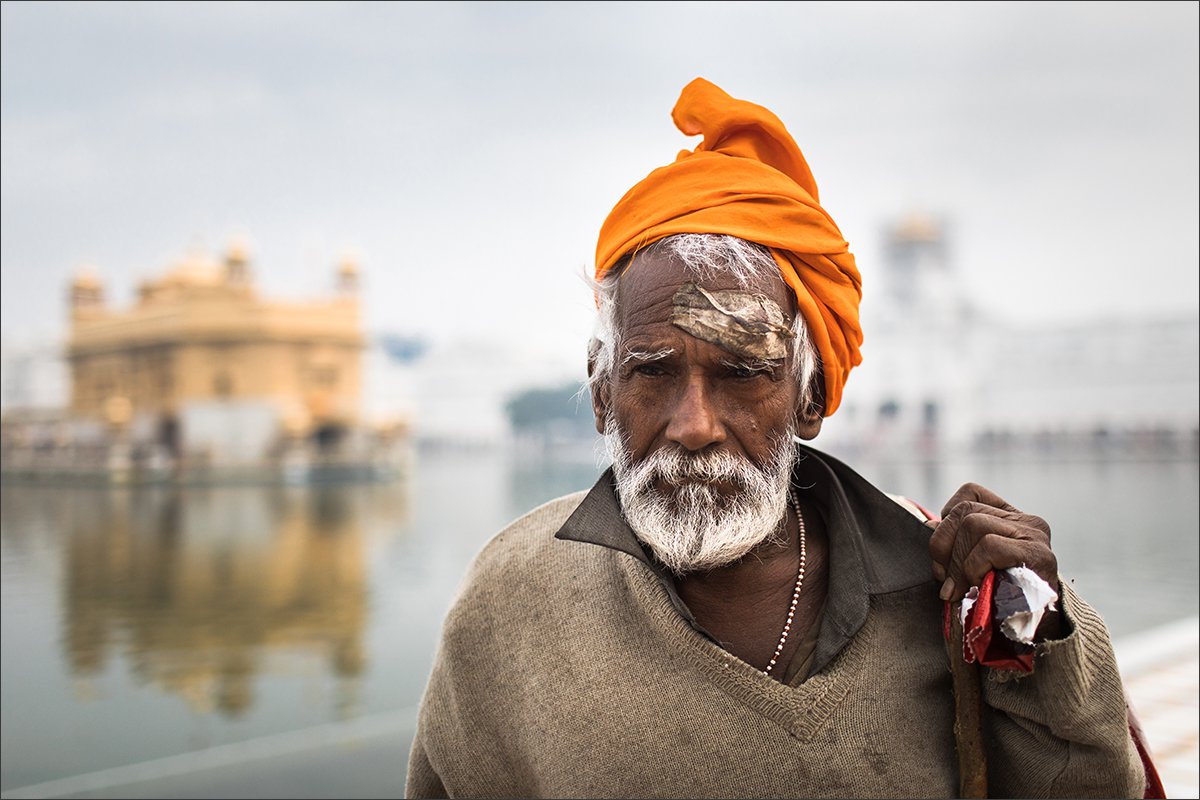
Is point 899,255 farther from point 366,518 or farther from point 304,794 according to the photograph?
point 304,794

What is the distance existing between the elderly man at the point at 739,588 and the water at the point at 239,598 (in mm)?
Answer: 1560

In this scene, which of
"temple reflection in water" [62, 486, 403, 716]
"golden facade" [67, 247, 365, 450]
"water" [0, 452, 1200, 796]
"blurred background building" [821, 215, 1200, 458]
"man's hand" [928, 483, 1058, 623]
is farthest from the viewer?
"blurred background building" [821, 215, 1200, 458]

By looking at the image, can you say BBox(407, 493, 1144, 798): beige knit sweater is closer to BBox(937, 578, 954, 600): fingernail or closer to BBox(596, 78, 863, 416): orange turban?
BBox(937, 578, 954, 600): fingernail

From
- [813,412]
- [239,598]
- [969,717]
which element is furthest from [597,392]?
[239,598]

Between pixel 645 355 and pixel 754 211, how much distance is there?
0.19 m

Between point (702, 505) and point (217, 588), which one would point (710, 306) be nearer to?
point (702, 505)

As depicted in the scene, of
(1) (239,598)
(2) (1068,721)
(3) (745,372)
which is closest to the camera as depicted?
(2) (1068,721)

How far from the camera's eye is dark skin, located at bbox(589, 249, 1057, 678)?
92cm

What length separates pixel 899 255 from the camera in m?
48.7

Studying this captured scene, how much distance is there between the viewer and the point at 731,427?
0.96 meters

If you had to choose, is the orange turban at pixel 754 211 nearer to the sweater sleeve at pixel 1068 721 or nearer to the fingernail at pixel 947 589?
the fingernail at pixel 947 589

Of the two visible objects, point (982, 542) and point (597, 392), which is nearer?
point (982, 542)

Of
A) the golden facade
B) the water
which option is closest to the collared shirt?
the water

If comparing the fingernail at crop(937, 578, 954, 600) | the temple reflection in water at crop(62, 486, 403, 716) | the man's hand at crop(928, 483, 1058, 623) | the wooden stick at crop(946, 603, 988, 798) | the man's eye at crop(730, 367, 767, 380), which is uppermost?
the man's eye at crop(730, 367, 767, 380)
